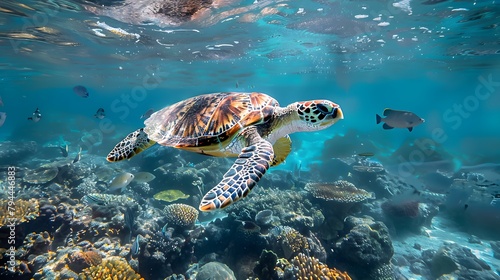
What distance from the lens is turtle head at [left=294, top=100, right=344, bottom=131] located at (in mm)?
3445

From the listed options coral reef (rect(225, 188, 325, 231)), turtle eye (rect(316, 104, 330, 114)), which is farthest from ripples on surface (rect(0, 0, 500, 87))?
turtle eye (rect(316, 104, 330, 114))

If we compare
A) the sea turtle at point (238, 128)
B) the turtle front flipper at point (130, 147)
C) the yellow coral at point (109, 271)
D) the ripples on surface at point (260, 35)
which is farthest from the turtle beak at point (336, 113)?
the ripples on surface at point (260, 35)

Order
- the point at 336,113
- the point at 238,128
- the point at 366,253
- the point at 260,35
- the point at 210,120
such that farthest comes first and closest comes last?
the point at 260,35, the point at 366,253, the point at 210,120, the point at 238,128, the point at 336,113

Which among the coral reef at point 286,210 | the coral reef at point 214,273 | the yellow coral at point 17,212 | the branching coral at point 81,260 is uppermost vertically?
the yellow coral at point 17,212

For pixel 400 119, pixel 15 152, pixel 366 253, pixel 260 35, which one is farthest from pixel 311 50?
pixel 15 152

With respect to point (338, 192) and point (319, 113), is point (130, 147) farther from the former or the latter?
point (338, 192)

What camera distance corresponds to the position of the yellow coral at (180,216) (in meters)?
6.47

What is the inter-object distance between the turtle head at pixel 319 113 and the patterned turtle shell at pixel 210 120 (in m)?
0.63

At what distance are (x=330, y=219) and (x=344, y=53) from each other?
18.4 m

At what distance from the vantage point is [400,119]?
748 centimetres

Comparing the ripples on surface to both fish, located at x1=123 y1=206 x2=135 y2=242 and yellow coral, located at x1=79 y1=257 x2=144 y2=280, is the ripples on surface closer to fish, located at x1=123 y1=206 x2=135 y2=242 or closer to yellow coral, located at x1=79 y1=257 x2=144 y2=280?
fish, located at x1=123 y1=206 x2=135 y2=242

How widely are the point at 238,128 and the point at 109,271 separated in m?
3.48

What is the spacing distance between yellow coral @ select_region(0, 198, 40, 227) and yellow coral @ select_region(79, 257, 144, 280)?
2.09 metres

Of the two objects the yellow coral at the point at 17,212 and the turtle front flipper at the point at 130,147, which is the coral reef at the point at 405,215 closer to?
the turtle front flipper at the point at 130,147
